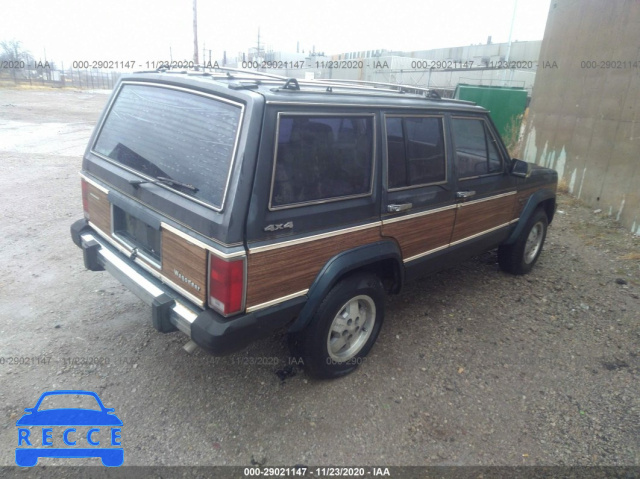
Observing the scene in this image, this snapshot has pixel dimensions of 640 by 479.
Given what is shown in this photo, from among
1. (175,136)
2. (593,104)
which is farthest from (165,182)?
(593,104)

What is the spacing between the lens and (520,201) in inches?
178

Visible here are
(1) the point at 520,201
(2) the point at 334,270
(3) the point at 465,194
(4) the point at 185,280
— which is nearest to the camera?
(4) the point at 185,280

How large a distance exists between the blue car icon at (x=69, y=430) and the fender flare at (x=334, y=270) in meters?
1.18

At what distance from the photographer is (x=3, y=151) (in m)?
10.0

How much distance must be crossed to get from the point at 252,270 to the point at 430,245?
5.70ft

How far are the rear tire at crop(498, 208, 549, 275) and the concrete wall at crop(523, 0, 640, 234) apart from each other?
7.61ft

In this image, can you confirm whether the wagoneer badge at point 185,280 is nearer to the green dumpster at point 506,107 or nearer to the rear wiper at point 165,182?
the rear wiper at point 165,182

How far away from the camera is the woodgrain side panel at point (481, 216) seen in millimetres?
3787

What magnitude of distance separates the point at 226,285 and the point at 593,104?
7447mm

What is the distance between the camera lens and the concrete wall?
6496mm

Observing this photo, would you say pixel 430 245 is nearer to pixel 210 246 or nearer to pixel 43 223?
pixel 210 246

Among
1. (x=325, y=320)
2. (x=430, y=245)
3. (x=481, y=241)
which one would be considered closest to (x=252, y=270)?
(x=325, y=320)

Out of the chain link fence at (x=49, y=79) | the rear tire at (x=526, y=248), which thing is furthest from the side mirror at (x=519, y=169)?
the chain link fence at (x=49, y=79)

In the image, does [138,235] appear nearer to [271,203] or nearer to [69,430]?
[271,203]
